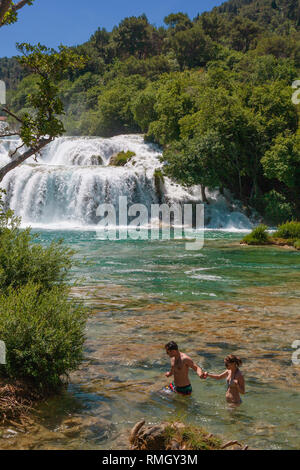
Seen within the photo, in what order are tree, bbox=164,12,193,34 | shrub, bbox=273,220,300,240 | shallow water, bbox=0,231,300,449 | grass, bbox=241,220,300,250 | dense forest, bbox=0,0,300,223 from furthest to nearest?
tree, bbox=164,12,193,34 → dense forest, bbox=0,0,300,223 → shrub, bbox=273,220,300,240 → grass, bbox=241,220,300,250 → shallow water, bbox=0,231,300,449

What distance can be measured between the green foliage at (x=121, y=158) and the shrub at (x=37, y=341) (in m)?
38.5

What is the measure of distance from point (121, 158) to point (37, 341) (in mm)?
39600

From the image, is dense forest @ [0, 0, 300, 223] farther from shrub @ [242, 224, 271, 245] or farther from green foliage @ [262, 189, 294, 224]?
shrub @ [242, 224, 271, 245]

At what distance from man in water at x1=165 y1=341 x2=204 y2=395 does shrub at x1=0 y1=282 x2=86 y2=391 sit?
4.33 feet

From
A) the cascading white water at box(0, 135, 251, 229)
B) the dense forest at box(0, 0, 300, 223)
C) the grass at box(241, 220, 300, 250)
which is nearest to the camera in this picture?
the grass at box(241, 220, 300, 250)

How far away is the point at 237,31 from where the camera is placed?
8994 cm

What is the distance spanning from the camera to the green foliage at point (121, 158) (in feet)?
145

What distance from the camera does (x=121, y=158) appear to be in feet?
146

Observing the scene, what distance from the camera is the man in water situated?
657cm

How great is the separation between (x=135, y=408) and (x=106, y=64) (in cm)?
9904

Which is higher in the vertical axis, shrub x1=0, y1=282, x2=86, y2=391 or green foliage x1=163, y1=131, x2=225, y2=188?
green foliage x1=163, y1=131, x2=225, y2=188

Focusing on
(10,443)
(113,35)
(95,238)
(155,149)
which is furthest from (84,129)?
(10,443)

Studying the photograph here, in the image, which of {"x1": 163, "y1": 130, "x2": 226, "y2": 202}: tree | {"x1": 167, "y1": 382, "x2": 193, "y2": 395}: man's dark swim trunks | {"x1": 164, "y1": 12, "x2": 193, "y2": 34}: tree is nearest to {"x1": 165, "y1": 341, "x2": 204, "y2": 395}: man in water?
{"x1": 167, "y1": 382, "x2": 193, "y2": 395}: man's dark swim trunks
